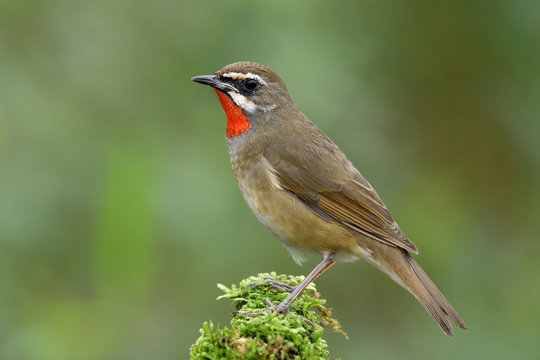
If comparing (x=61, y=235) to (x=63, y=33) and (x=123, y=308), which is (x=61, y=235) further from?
(x=63, y=33)

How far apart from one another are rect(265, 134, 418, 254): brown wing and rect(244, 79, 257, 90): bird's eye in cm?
53

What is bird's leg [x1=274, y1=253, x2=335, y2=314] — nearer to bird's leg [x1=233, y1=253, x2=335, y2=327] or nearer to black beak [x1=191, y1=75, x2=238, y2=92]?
bird's leg [x1=233, y1=253, x2=335, y2=327]

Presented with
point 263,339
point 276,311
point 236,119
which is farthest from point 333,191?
point 263,339

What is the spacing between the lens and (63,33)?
21.6 ft

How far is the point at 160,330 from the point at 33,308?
1.07m

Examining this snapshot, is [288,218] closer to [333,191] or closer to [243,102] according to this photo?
[333,191]

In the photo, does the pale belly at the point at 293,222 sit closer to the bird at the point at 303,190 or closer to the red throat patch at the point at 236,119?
the bird at the point at 303,190

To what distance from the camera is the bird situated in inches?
198

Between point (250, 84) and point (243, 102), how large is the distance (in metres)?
0.15

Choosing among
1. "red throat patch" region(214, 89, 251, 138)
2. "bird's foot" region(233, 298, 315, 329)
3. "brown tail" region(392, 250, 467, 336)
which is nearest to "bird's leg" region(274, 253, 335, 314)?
"bird's foot" region(233, 298, 315, 329)

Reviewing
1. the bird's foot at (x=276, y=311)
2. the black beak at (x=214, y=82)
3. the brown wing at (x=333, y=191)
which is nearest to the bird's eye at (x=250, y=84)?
the black beak at (x=214, y=82)

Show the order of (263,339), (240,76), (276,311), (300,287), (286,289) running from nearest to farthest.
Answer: (263,339)
(276,311)
(300,287)
(286,289)
(240,76)

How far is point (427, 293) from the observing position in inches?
191

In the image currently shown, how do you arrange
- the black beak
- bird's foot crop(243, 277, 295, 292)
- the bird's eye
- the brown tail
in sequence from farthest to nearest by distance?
the bird's eye, the black beak, the brown tail, bird's foot crop(243, 277, 295, 292)
